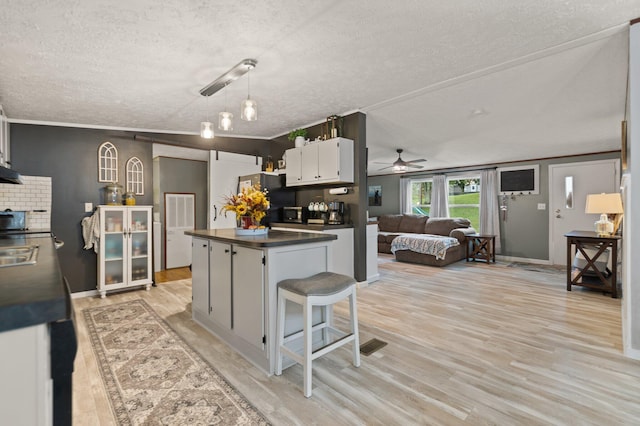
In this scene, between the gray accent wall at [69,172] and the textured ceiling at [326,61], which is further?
the gray accent wall at [69,172]

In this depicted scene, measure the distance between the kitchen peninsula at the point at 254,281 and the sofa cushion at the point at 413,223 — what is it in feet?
18.0

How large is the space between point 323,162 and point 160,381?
3.12 m

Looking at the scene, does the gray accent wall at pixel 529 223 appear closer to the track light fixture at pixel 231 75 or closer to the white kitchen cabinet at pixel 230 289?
the track light fixture at pixel 231 75

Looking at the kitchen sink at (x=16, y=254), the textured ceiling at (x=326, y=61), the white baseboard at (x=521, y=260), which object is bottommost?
the white baseboard at (x=521, y=260)

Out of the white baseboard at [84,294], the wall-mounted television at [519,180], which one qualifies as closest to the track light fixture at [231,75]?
the white baseboard at [84,294]

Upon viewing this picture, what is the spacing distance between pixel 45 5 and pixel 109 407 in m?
2.43

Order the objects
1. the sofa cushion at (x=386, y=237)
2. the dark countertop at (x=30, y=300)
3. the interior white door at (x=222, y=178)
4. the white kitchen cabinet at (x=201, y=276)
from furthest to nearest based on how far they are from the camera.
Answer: the sofa cushion at (x=386, y=237)
the interior white door at (x=222, y=178)
the white kitchen cabinet at (x=201, y=276)
the dark countertop at (x=30, y=300)

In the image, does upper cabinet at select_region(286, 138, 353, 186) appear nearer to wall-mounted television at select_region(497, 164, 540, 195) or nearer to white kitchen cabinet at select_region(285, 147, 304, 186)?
white kitchen cabinet at select_region(285, 147, 304, 186)

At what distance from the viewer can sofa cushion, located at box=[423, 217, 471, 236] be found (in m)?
6.94

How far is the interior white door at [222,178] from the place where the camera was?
5012mm

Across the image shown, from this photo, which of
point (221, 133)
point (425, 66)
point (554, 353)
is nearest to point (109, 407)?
point (554, 353)

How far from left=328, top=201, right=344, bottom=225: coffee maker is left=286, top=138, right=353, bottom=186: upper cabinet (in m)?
0.34

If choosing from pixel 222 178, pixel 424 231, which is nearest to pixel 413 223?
pixel 424 231

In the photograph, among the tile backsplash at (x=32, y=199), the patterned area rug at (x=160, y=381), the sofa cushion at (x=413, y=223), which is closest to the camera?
the patterned area rug at (x=160, y=381)
